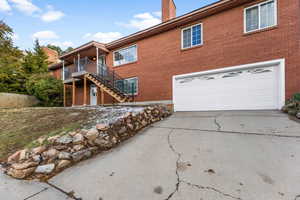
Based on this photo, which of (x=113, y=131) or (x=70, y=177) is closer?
(x=70, y=177)

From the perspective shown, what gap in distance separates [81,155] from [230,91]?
7.35m

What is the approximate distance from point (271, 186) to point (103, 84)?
10459 millimetres

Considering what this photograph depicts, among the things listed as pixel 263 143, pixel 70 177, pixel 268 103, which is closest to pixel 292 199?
pixel 263 143

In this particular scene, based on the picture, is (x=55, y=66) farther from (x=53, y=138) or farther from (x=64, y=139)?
(x=64, y=139)

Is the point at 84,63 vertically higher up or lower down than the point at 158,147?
higher up

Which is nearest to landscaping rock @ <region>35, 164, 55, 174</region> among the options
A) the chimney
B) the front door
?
the front door

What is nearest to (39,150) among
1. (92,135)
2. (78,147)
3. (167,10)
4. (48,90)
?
(78,147)

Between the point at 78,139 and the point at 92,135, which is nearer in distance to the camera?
the point at 78,139

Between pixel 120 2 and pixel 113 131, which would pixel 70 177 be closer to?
pixel 113 131

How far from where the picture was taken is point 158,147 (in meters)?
3.67

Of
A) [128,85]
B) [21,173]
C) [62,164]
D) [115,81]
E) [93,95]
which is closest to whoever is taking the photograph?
[21,173]

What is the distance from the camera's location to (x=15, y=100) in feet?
48.5

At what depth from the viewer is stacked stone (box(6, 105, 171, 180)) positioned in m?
2.88

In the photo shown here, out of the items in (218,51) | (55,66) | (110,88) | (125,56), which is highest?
(55,66)
